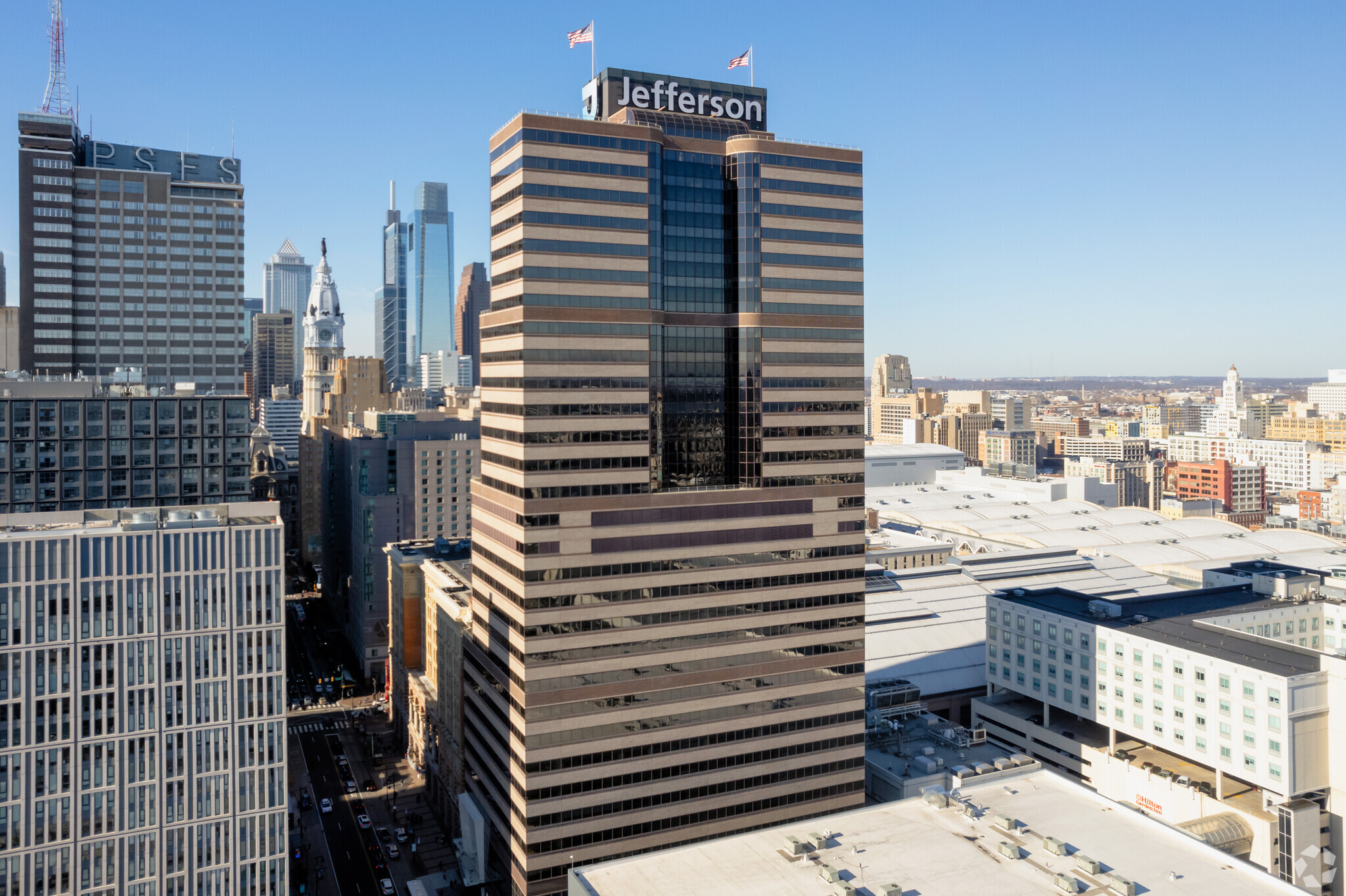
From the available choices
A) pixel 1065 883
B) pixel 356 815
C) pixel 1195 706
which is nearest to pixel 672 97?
pixel 1065 883

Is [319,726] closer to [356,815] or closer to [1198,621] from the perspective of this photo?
[356,815]

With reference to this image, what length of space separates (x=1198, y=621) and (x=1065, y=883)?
2963 inches

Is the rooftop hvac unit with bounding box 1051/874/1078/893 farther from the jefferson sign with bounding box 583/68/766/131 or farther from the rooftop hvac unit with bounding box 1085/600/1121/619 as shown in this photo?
the jefferson sign with bounding box 583/68/766/131

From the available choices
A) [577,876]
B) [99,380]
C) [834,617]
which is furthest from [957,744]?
[99,380]

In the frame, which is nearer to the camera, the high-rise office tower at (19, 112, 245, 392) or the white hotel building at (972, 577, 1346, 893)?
the white hotel building at (972, 577, 1346, 893)

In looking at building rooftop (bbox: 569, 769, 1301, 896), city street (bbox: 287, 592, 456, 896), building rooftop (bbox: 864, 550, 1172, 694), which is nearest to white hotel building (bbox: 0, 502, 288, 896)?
building rooftop (bbox: 569, 769, 1301, 896)

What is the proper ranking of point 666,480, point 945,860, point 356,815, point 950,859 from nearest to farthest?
point 945,860, point 950,859, point 666,480, point 356,815

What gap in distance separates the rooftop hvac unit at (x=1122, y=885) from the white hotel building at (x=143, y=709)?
72.9 m

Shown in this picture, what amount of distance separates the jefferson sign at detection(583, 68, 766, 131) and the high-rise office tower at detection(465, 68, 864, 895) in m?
0.25

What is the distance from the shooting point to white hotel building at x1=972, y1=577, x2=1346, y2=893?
107188 mm

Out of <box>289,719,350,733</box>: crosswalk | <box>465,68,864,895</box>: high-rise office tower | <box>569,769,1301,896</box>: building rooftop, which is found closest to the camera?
Answer: <box>569,769,1301,896</box>: building rooftop

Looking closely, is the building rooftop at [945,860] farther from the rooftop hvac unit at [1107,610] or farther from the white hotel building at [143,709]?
the rooftop hvac unit at [1107,610]

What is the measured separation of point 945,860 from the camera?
77125mm

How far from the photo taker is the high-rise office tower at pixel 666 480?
327 ft
